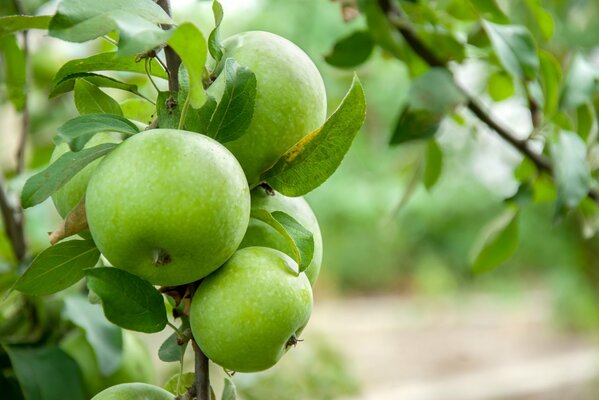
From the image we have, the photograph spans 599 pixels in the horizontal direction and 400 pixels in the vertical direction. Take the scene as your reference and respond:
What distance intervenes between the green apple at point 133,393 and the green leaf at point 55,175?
95 millimetres

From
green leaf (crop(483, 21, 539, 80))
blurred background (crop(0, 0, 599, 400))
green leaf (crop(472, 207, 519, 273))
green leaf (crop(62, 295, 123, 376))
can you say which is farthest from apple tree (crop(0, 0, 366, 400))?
blurred background (crop(0, 0, 599, 400))

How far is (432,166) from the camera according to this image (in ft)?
2.32

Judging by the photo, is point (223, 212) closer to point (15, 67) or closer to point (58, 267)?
point (58, 267)

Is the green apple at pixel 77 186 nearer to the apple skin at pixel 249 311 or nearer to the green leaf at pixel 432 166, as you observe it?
the apple skin at pixel 249 311

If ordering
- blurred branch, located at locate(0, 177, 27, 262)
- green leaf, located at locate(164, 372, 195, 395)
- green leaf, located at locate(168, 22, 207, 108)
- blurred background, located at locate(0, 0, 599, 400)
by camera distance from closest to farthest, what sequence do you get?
green leaf, located at locate(168, 22, 207, 108)
green leaf, located at locate(164, 372, 195, 395)
blurred branch, located at locate(0, 177, 27, 262)
blurred background, located at locate(0, 0, 599, 400)

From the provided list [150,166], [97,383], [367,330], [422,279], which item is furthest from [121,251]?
[422,279]

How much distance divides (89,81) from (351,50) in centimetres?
35

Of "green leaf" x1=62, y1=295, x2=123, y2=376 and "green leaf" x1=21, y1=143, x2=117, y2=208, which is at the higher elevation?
"green leaf" x1=21, y1=143, x2=117, y2=208

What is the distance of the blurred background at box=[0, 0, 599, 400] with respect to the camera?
318 centimetres

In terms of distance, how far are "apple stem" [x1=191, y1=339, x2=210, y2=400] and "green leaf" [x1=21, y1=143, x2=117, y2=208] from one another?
10cm

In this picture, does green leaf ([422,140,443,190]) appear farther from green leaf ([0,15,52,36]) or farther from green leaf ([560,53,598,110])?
green leaf ([0,15,52,36])

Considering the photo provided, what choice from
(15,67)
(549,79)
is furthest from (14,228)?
(549,79)

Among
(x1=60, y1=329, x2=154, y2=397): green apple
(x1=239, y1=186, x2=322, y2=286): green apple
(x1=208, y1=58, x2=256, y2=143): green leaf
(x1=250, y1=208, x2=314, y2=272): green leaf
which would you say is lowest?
(x1=60, y1=329, x2=154, y2=397): green apple

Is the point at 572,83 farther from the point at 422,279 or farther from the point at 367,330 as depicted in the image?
the point at 422,279
